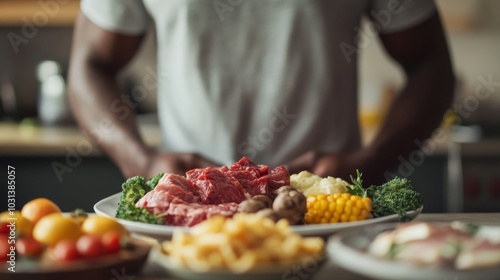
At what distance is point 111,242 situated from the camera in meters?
1.00

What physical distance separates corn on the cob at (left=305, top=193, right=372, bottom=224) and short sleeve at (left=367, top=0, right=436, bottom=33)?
984 mm

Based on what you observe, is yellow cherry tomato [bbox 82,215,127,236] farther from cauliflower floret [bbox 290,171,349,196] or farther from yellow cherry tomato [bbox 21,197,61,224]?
cauliflower floret [bbox 290,171,349,196]

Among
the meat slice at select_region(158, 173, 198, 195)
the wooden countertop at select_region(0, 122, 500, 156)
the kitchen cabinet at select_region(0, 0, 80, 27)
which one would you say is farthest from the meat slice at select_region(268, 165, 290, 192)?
the kitchen cabinet at select_region(0, 0, 80, 27)

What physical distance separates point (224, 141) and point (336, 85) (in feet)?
1.12

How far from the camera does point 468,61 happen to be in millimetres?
4258

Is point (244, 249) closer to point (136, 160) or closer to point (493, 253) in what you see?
point (493, 253)

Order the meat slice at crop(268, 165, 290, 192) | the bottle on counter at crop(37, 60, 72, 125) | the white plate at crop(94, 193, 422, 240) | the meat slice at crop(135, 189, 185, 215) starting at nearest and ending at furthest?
the white plate at crop(94, 193, 422, 240), the meat slice at crop(135, 189, 185, 215), the meat slice at crop(268, 165, 290, 192), the bottle on counter at crop(37, 60, 72, 125)

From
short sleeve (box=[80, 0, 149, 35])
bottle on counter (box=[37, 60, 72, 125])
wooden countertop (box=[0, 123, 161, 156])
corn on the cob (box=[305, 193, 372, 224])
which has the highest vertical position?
short sleeve (box=[80, 0, 149, 35])

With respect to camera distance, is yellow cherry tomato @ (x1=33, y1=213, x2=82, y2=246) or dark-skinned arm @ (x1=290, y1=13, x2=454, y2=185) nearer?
yellow cherry tomato @ (x1=33, y1=213, x2=82, y2=246)

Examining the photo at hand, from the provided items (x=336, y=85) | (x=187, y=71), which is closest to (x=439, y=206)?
(x=336, y=85)

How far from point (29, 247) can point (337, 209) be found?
463 mm

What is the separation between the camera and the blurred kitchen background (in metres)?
3.58

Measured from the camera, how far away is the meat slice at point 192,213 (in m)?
1.16

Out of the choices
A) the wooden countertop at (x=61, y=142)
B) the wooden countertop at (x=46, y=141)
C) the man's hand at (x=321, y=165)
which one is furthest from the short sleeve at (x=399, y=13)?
the wooden countertop at (x=46, y=141)
